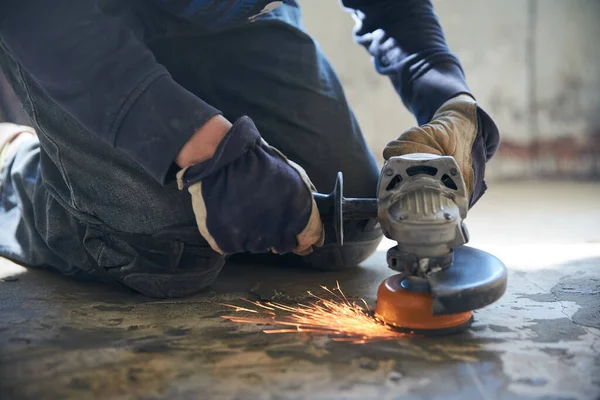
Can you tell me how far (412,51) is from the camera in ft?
6.49

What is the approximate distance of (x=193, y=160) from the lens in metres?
1.29

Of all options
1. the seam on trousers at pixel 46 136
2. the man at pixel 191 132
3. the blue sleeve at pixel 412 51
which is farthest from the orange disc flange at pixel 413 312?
the seam on trousers at pixel 46 136

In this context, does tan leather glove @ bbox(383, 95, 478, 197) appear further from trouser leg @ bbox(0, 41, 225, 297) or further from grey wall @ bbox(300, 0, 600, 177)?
grey wall @ bbox(300, 0, 600, 177)

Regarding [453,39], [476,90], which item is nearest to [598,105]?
[476,90]

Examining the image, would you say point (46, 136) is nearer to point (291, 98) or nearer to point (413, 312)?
point (291, 98)

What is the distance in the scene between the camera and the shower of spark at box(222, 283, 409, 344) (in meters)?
1.35

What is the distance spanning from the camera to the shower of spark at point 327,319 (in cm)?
135

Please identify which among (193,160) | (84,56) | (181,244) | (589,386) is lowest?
(589,386)

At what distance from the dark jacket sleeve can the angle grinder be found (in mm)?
348

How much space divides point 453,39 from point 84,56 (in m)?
3.22

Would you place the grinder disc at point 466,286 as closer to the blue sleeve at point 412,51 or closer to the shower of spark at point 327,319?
the shower of spark at point 327,319

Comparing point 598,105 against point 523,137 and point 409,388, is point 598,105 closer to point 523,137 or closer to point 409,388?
point 523,137

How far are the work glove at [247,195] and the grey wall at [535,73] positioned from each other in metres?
2.99

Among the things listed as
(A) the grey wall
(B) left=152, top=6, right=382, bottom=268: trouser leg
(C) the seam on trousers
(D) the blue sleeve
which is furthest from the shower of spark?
(A) the grey wall
